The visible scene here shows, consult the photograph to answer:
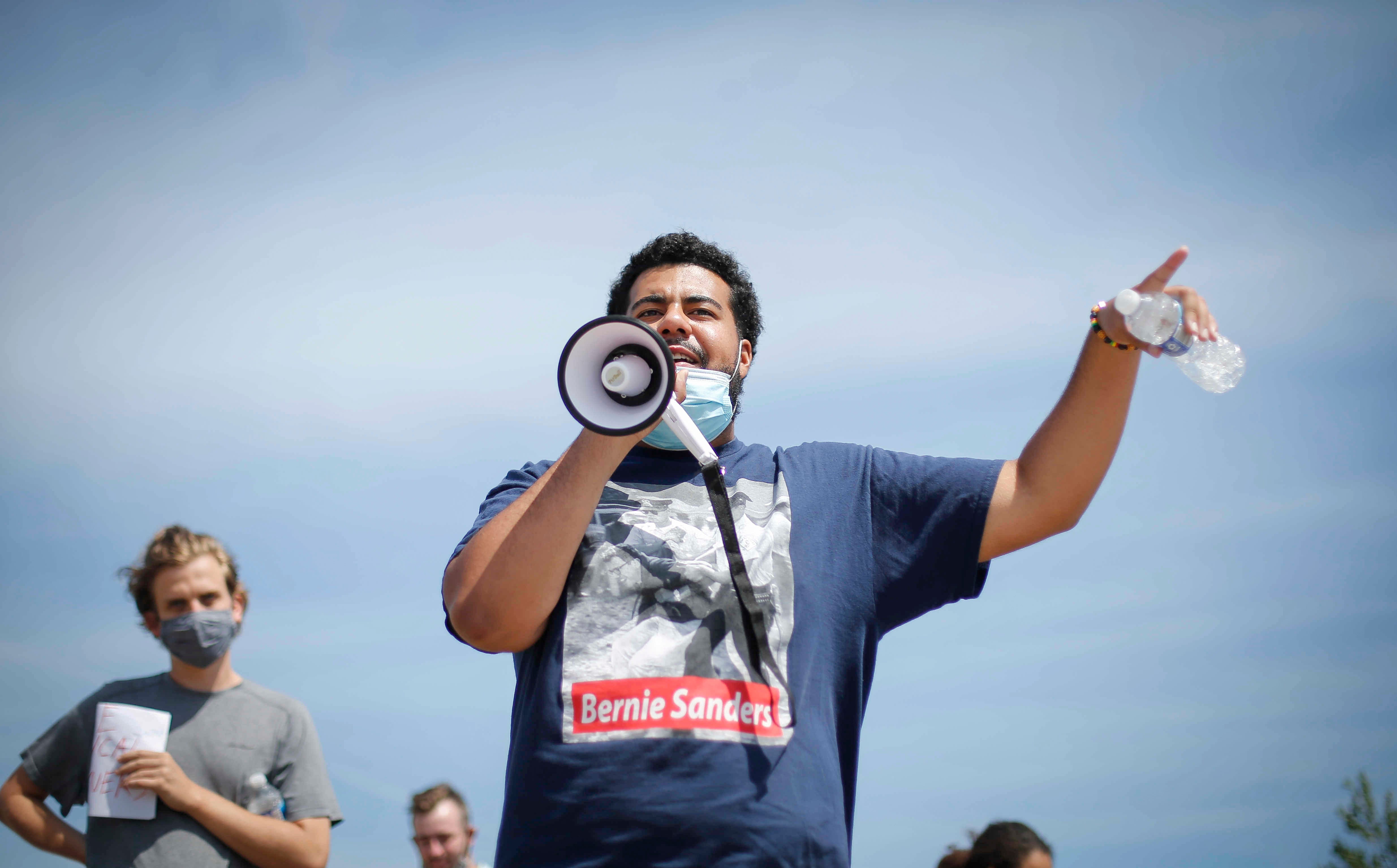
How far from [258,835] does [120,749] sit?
58 cm

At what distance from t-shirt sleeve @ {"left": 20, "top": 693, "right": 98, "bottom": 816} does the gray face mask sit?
13.7 inches

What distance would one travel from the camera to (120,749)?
3611mm

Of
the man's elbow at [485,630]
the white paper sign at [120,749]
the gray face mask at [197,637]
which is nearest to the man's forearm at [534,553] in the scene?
the man's elbow at [485,630]

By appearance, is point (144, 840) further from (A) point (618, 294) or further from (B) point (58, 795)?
(A) point (618, 294)

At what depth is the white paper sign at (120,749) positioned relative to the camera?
11.7ft

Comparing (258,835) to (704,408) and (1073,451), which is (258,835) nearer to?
(704,408)

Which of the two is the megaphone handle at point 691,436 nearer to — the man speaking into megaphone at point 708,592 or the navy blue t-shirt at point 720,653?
the man speaking into megaphone at point 708,592

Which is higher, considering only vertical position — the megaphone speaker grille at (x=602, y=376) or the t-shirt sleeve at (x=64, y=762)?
the megaphone speaker grille at (x=602, y=376)

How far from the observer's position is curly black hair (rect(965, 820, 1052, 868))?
17.3ft

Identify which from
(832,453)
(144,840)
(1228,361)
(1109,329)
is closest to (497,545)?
(832,453)

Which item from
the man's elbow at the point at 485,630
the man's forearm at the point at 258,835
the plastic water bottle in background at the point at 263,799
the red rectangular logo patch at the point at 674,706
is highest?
the man's elbow at the point at 485,630

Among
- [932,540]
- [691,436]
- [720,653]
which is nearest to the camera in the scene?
[720,653]

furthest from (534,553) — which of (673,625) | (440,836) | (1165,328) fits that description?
(440,836)

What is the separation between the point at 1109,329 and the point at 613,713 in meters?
1.51
